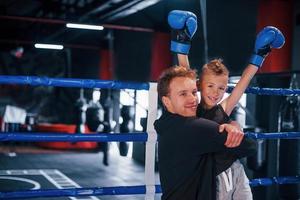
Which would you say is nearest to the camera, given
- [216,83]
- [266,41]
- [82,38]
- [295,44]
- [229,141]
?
[229,141]

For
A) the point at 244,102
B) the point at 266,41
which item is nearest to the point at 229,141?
the point at 266,41

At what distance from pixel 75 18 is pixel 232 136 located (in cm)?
829

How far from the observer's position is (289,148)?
439 centimetres

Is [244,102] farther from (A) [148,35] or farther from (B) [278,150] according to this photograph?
(A) [148,35]

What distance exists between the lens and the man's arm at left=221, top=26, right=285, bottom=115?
178 cm

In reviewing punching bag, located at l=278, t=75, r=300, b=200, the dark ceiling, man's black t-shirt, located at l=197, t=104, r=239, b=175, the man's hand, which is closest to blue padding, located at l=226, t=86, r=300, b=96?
man's black t-shirt, located at l=197, t=104, r=239, b=175

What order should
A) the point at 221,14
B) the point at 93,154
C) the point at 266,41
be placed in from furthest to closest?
the point at 93,154, the point at 221,14, the point at 266,41

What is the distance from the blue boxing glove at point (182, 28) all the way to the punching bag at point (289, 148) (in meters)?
2.45

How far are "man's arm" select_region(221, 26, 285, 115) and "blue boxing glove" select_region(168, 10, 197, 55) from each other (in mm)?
284

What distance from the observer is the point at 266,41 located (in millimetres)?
1873

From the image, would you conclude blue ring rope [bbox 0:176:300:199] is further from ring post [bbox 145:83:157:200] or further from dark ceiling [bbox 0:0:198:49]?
dark ceiling [bbox 0:0:198:49]

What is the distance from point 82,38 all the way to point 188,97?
1278 cm

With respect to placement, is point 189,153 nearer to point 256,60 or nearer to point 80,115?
point 256,60

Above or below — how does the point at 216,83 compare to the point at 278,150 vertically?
above
